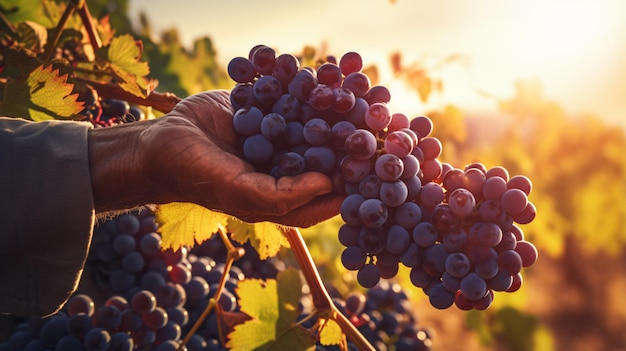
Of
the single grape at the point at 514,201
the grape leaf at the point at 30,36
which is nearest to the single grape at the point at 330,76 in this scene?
the single grape at the point at 514,201

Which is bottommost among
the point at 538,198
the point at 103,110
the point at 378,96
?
the point at 538,198

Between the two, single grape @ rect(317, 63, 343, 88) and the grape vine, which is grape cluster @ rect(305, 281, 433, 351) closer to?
the grape vine

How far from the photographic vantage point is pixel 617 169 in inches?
220

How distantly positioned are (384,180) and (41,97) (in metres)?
0.78

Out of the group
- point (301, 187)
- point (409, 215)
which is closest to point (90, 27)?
point (301, 187)

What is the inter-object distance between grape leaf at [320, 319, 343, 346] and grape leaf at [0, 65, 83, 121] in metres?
0.69

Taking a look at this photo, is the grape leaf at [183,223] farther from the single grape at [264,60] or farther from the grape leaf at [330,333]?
the single grape at [264,60]

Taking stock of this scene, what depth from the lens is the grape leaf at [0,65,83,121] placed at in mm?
1292

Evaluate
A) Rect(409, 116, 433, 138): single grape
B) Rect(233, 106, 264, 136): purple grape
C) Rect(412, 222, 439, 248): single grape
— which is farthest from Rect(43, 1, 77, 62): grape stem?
Rect(412, 222, 439, 248): single grape

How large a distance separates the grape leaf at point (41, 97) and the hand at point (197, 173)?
203 mm

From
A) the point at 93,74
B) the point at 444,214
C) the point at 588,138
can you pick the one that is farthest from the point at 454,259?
the point at 588,138

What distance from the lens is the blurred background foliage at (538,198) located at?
2.21 metres

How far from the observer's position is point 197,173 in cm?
100

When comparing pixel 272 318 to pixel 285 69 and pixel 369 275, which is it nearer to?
pixel 369 275
